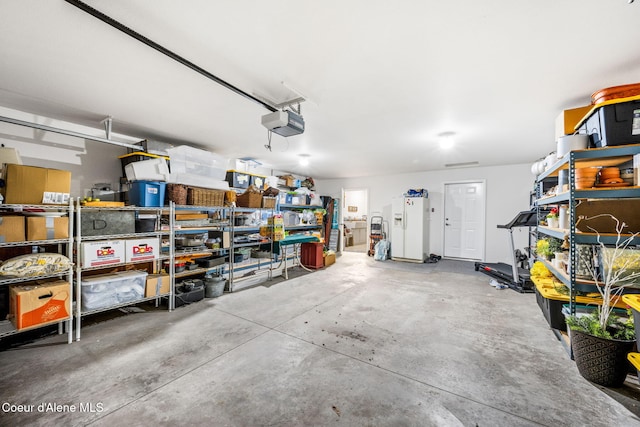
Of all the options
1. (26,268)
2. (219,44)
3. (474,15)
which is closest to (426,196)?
(474,15)

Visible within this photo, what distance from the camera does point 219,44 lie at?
1878 millimetres

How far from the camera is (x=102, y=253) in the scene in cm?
278

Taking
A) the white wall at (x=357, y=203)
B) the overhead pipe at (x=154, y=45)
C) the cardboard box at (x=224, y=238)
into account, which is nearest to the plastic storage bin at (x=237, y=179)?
the cardboard box at (x=224, y=238)

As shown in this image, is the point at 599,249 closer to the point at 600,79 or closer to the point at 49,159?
the point at 600,79

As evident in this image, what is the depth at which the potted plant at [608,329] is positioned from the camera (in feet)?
5.92

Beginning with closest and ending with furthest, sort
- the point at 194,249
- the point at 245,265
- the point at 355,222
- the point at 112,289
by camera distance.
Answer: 1. the point at 112,289
2. the point at 194,249
3. the point at 245,265
4. the point at 355,222

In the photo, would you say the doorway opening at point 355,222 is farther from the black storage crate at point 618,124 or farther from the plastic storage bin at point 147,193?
the black storage crate at point 618,124

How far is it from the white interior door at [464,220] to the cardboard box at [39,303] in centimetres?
775

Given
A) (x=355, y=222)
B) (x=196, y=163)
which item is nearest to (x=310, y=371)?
(x=196, y=163)

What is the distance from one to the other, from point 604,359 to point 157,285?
4441 millimetres

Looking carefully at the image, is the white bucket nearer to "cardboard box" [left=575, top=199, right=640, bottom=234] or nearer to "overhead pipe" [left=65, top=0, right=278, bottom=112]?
"cardboard box" [left=575, top=199, right=640, bottom=234]

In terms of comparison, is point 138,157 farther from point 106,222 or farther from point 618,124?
point 618,124

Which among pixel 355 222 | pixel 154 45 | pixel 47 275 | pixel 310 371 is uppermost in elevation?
pixel 154 45

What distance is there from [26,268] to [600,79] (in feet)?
18.2
